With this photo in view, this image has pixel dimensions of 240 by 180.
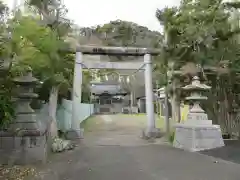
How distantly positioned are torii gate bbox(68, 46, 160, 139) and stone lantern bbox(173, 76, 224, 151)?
3.67 m

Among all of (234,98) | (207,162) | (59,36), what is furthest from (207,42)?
(59,36)

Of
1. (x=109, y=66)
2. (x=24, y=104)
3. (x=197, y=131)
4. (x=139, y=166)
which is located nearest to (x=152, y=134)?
(x=109, y=66)

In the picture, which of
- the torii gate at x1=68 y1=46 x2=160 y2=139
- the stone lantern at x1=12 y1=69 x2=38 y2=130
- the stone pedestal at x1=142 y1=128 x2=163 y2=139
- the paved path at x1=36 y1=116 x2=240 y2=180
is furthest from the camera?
the stone pedestal at x1=142 y1=128 x2=163 y2=139

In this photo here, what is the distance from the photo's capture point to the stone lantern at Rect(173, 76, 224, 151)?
29.0 ft

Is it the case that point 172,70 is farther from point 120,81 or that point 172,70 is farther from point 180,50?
point 120,81

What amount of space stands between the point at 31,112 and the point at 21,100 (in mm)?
466

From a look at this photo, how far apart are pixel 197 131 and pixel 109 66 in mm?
6238

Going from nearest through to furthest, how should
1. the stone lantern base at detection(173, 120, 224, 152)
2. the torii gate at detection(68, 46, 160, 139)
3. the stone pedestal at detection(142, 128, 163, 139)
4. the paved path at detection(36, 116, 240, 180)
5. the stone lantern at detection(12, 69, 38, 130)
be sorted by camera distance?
the paved path at detection(36, 116, 240, 180) < the stone lantern at detection(12, 69, 38, 130) < the stone lantern base at detection(173, 120, 224, 152) < the torii gate at detection(68, 46, 160, 139) < the stone pedestal at detection(142, 128, 163, 139)

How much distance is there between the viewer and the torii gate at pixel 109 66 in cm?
1267

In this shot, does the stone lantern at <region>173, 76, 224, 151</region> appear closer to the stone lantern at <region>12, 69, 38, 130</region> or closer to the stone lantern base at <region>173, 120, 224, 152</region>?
the stone lantern base at <region>173, 120, 224, 152</region>

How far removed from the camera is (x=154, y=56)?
1372 cm

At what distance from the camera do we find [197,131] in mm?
8867

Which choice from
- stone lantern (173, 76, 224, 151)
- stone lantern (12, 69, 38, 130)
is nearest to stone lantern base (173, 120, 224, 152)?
stone lantern (173, 76, 224, 151)

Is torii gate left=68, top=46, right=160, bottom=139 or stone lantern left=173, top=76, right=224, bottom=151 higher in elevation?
→ torii gate left=68, top=46, right=160, bottom=139
